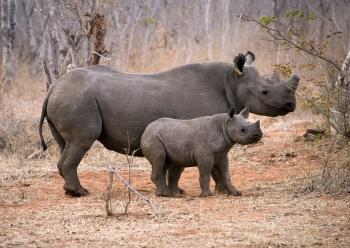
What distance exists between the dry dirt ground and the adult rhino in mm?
660

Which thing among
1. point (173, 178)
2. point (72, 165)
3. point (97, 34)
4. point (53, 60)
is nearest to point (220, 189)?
point (173, 178)

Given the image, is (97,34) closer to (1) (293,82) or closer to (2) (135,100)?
(2) (135,100)

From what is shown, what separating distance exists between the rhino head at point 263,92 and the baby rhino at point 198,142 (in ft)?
2.28

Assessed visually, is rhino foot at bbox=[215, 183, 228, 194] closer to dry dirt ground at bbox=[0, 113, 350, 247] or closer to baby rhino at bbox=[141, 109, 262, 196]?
baby rhino at bbox=[141, 109, 262, 196]

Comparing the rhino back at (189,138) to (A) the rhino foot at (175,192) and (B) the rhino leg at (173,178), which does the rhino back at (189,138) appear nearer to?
(B) the rhino leg at (173,178)

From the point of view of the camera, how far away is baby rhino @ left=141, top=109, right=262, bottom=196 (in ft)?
29.2

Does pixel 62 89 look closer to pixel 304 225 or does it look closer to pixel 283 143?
pixel 304 225

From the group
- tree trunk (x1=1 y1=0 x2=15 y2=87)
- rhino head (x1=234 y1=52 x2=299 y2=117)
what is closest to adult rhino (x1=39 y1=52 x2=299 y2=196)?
rhino head (x1=234 y1=52 x2=299 y2=117)

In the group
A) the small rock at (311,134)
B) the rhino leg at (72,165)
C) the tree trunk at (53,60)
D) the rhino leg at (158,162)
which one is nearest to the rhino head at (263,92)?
the rhino leg at (158,162)

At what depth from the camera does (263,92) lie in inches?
A: 389

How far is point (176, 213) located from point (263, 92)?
104 inches

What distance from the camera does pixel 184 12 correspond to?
92.8 feet

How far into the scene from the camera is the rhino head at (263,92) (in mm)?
9836

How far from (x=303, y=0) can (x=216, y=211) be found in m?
20.8
